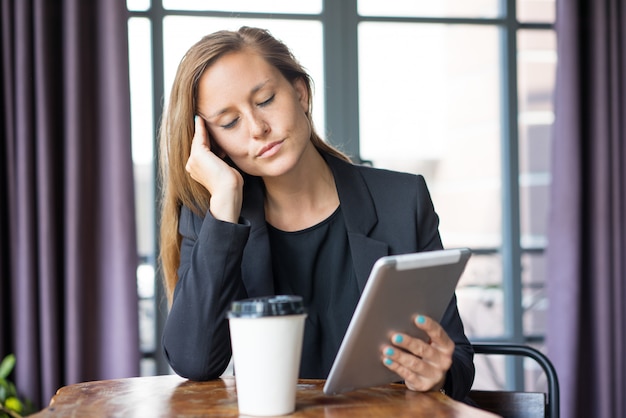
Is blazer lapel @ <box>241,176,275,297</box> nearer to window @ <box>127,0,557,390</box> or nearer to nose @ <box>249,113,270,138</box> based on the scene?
nose @ <box>249,113,270,138</box>

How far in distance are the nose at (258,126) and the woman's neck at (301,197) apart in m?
0.18

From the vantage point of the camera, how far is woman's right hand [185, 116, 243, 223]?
1.32 metres

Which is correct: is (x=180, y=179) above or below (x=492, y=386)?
above

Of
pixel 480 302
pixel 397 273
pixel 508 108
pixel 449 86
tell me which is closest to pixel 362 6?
pixel 449 86

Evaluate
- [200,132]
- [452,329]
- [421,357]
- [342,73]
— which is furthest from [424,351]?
[342,73]

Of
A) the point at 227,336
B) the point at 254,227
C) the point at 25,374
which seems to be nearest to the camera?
the point at 227,336

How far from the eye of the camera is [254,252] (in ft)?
4.70

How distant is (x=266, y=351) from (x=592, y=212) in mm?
2486

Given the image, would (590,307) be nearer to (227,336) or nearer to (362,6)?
(362,6)

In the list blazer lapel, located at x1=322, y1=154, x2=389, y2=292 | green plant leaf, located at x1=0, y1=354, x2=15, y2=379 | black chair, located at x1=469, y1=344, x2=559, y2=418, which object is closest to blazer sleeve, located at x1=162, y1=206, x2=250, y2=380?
blazer lapel, located at x1=322, y1=154, x2=389, y2=292

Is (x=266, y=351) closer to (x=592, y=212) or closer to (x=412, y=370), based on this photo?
(x=412, y=370)

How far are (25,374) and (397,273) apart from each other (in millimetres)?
2095

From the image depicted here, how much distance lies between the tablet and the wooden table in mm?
32

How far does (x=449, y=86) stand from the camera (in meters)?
3.30
